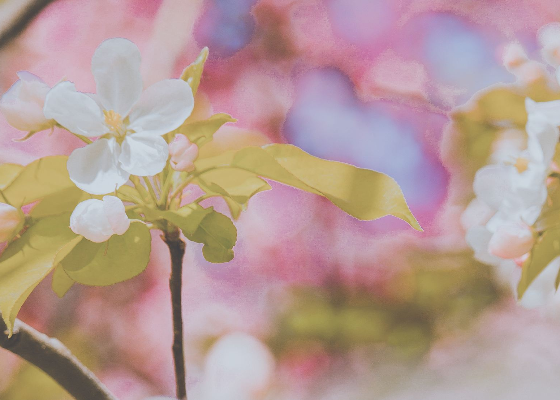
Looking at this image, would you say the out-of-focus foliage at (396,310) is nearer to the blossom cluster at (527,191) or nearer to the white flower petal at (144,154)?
the blossom cluster at (527,191)

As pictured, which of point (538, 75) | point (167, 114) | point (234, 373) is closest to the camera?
point (167, 114)

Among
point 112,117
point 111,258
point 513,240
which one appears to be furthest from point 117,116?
point 513,240

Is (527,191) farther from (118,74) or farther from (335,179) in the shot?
(118,74)

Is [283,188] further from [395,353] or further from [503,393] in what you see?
[503,393]

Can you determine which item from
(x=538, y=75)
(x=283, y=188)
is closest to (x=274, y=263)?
(x=283, y=188)

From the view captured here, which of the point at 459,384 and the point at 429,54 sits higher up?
the point at 429,54

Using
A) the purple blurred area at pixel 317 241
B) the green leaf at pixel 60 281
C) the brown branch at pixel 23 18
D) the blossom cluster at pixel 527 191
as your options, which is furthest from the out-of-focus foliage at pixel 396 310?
the brown branch at pixel 23 18
